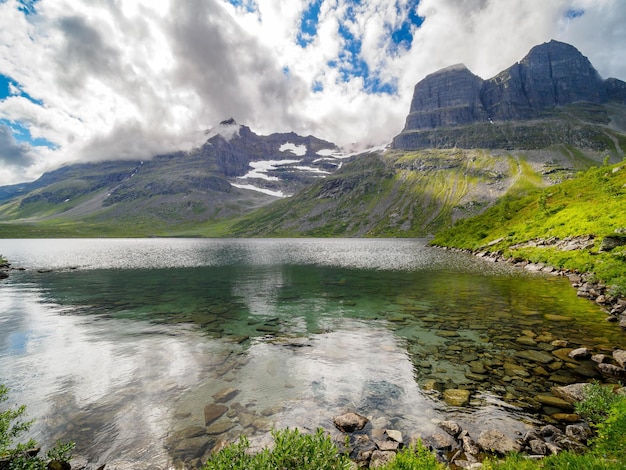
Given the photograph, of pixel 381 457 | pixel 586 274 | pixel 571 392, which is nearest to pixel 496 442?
pixel 381 457

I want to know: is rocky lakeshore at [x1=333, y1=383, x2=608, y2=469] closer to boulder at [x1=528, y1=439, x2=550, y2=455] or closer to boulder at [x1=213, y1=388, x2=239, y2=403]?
boulder at [x1=528, y1=439, x2=550, y2=455]

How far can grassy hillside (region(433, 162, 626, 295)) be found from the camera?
144 feet

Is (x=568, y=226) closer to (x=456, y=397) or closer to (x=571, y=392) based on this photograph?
(x=571, y=392)

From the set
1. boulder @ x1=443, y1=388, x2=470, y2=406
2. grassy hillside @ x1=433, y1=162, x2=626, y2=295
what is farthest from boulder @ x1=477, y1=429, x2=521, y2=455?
grassy hillside @ x1=433, y1=162, x2=626, y2=295

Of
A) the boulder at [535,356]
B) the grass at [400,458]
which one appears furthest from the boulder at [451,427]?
the boulder at [535,356]

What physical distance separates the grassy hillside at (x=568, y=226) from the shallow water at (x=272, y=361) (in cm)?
555

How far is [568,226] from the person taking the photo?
62.1 metres

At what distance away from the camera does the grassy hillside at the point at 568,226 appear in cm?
4400

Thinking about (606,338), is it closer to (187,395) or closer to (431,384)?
(431,384)

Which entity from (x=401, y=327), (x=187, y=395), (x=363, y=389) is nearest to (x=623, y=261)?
(x=401, y=327)

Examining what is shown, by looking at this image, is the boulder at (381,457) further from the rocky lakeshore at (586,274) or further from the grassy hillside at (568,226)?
the grassy hillside at (568,226)

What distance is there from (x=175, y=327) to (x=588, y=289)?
46.7 m

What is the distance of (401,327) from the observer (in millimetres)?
29953

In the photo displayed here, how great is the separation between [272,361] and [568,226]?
2648 inches
